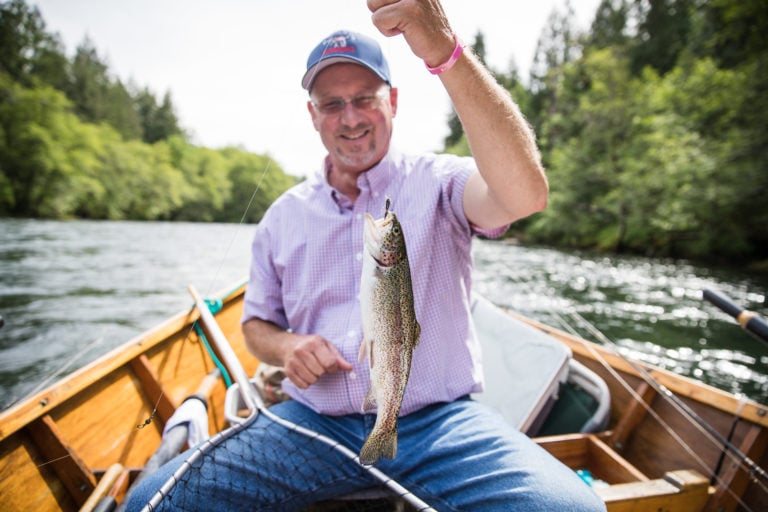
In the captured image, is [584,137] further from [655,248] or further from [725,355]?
[725,355]

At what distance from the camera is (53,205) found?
30.4 m

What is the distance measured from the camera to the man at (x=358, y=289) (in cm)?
154

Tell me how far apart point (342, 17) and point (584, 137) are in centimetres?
3367

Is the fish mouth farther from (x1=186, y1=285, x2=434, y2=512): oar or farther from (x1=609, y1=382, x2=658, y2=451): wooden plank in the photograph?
(x1=609, y1=382, x2=658, y2=451): wooden plank

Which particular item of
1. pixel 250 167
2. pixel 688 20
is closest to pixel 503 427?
pixel 250 167

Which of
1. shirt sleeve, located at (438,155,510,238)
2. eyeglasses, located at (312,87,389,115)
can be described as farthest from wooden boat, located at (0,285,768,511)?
shirt sleeve, located at (438,155,510,238)

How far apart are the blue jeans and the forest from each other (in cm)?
115

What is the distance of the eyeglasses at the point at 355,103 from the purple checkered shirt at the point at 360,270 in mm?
314

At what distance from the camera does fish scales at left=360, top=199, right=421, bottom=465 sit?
4.46 feet

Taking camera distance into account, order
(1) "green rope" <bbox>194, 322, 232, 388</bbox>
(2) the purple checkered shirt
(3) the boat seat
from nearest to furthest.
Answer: (2) the purple checkered shirt, (3) the boat seat, (1) "green rope" <bbox>194, 322, 232, 388</bbox>

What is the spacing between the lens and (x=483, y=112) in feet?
5.00

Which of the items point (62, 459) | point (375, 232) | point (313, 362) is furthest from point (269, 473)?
point (62, 459)

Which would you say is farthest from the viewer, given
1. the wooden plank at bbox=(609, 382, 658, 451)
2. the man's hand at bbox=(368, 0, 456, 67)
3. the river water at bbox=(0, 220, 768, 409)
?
the river water at bbox=(0, 220, 768, 409)

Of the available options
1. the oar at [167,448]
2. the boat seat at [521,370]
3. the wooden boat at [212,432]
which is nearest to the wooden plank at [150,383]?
the wooden boat at [212,432]
